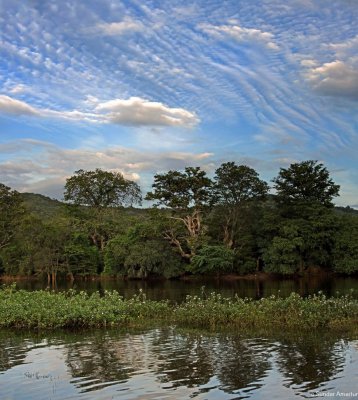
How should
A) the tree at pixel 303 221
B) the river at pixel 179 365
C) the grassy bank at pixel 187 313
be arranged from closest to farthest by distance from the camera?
the river at pixel 179 365 → the grassy bank at pixel 187 313 → the tree at pixel 303 221

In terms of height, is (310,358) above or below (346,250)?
below

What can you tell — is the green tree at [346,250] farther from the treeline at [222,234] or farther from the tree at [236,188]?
the tree at [236,188]

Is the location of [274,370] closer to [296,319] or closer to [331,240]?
[296,319]

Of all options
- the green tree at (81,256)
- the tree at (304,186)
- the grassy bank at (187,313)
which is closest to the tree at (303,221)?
the tree at (304,186)

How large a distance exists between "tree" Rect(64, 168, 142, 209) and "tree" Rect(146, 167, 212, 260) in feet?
63.8

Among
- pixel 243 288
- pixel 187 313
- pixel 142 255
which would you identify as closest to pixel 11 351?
pixel 187 313

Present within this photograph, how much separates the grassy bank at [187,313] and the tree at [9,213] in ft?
150

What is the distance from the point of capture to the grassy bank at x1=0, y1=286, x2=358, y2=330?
17.9 meters

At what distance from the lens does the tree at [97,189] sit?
A: 71312 mm

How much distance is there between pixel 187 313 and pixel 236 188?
36.0m

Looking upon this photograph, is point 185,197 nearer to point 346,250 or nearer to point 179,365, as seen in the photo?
point 346,250

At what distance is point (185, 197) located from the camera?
5419 centimetres

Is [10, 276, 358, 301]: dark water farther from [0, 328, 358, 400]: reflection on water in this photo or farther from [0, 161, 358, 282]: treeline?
[0, 328, 358, 400]: reflection on water

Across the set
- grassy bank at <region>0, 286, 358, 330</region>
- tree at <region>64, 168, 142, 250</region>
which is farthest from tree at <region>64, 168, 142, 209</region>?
grassy bank at <region>0, 286, 358, 330</region>
